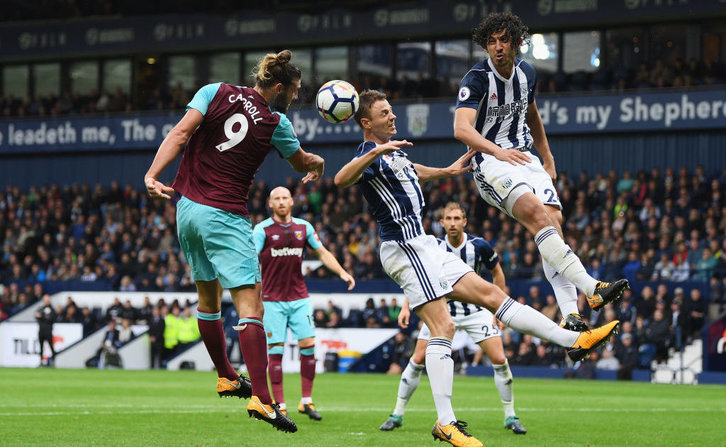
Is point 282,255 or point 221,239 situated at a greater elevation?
point 221,239

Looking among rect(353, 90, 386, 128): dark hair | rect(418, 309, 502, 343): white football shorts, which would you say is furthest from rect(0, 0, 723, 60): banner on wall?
rect(353, 90, 386, 128): dark hair

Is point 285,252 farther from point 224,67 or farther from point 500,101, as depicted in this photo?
point 224,67

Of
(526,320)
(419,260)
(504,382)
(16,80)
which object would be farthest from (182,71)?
(526,320)

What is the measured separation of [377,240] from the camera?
2936cm

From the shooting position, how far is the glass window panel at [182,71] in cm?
3963

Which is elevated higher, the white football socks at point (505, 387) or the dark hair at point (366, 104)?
the dark hair at point (366, 104)

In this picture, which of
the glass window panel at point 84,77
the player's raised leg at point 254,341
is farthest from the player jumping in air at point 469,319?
the glass window panel at point 84,77

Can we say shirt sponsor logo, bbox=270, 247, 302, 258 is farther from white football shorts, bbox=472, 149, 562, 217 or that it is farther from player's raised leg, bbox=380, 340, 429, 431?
white football shorts, bbox=472, 149, 562, 217

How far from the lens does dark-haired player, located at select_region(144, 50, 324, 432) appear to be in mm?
7547

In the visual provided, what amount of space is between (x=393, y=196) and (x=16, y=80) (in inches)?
1452

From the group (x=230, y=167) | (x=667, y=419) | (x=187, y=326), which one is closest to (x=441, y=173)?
(x=230, y=167)

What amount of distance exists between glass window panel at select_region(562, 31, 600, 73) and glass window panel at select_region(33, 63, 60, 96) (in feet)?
67.0

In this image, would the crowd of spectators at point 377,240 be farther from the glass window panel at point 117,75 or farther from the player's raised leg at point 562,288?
the player's raised leg at point 562,288

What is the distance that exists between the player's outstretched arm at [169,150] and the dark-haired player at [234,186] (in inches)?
1.2
